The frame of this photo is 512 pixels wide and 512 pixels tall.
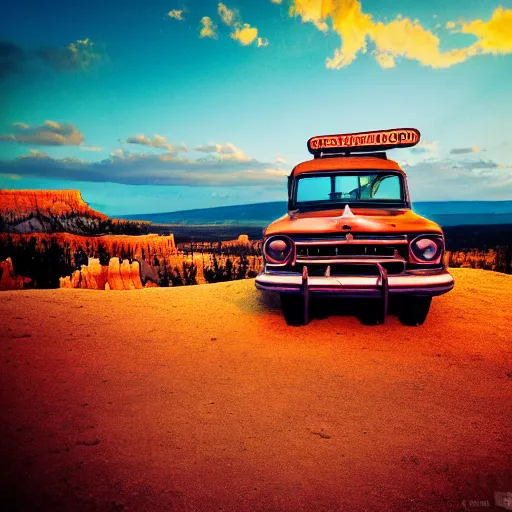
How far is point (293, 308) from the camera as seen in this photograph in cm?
538

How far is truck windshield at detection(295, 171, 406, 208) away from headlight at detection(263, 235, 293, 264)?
5.13 feet

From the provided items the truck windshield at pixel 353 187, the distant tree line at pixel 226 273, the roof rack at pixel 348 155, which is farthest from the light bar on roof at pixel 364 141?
the distant tree line at pixel 226 273

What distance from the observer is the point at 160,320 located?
246 inches

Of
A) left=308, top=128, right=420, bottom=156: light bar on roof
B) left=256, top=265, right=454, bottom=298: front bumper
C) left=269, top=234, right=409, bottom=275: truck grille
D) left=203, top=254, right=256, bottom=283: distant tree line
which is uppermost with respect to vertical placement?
left=308, top=128, right=420, bottom=156: light bar on roof

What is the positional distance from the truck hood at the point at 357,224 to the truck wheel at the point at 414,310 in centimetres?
114

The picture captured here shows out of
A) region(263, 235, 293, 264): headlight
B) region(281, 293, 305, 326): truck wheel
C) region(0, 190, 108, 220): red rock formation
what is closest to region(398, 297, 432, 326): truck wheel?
region(281, 293, 305, 326): truck wheel

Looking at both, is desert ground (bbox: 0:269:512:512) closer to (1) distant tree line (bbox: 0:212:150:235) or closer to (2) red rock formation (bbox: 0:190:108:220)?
(1) distant tree line (bbox: 0:212:150:235)

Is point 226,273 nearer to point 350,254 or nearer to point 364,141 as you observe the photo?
point 364,141

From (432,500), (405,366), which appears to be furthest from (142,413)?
(405,366)

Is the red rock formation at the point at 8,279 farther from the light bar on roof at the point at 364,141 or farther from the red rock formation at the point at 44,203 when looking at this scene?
the red rock formation at the point at 44,203

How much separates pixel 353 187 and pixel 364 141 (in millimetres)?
1134

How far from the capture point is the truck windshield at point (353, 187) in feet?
20.4

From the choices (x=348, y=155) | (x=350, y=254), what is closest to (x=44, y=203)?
(x=348, y=155)

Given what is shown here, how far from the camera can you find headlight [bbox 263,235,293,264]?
4.87m
